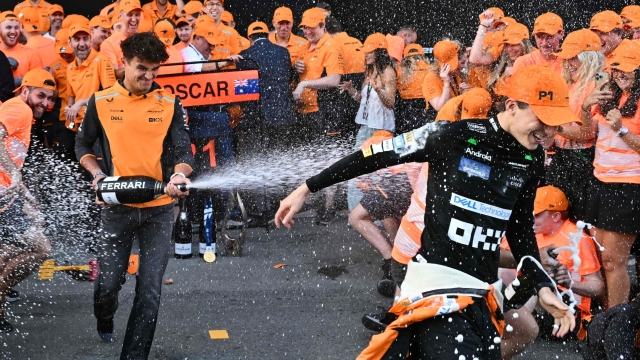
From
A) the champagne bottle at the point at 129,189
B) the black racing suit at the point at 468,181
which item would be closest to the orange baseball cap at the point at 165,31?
the champagne bottle at the point at 129,189

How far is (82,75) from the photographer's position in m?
9.38

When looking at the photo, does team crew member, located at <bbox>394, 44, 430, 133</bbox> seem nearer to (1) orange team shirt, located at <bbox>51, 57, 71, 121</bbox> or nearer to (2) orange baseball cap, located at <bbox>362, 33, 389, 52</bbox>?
(2) orange baseball cap, located at <bbox>362, 33, 389, 52</bbox>

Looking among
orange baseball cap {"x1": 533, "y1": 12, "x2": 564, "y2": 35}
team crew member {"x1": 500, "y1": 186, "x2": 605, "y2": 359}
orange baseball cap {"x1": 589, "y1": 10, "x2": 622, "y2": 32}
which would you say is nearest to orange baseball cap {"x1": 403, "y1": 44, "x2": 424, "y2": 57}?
orange baseball cap {"x1": 533, "y1": 12, "x2": 564, "y2": 35}

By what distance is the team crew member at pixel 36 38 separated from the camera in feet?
34.3

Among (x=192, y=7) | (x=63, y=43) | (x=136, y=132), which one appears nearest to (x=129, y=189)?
(x=136, y=132)

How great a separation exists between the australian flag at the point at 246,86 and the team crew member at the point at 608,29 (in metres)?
3.43

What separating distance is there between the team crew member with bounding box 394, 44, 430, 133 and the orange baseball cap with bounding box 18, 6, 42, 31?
15.2ft

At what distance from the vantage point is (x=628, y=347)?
199 inches

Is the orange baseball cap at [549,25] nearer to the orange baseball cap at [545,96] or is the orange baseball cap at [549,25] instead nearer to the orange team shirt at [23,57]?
the orange baseball cap at [545,96]

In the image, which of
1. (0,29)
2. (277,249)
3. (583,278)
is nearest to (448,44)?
(277,249)

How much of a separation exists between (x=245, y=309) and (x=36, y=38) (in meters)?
5.31

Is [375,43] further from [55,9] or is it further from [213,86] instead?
[55,9]

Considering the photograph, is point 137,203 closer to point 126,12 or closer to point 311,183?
point 311,183

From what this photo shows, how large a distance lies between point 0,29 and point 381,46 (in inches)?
169
